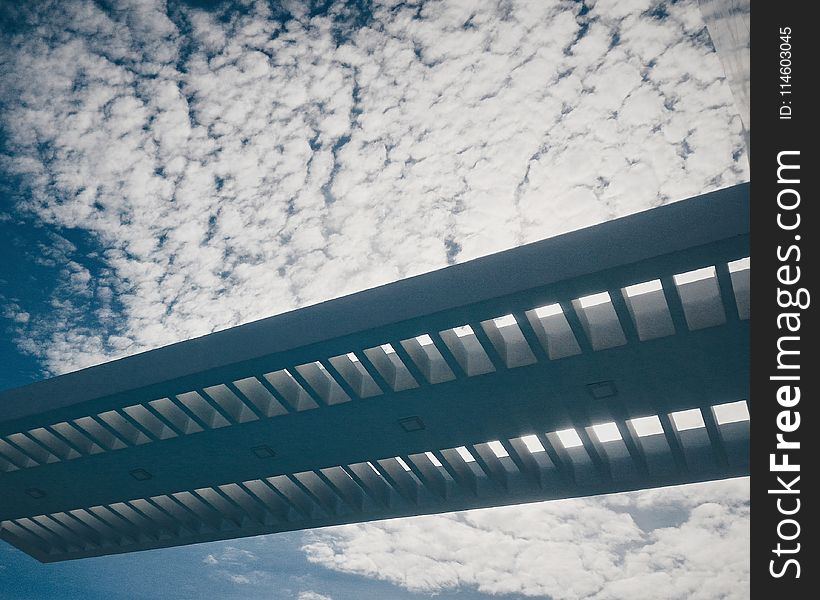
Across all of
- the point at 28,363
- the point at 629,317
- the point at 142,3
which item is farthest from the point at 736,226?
the point at 28,363

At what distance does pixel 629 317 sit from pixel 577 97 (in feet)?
17.0

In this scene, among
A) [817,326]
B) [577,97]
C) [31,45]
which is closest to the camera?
[817,326]

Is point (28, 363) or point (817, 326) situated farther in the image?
point (28, 363)

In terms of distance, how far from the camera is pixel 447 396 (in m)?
11.9

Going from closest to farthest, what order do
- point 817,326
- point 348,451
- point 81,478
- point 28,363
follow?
1. point 817,326
2. point 348,451
3. point 81,478
4. point 28,363

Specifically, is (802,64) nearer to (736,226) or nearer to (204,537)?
(736,226)

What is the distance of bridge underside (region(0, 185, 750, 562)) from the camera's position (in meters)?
9.11

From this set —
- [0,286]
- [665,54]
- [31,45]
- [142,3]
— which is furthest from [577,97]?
[0,286]

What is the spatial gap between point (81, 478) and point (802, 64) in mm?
18953

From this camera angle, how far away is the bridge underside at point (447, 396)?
359 inches

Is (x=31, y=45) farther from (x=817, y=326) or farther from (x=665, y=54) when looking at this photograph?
(x=817, y=326)

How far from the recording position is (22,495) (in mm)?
18219

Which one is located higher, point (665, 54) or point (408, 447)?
point (665, 54)

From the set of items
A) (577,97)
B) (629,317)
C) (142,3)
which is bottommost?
(629,317)
